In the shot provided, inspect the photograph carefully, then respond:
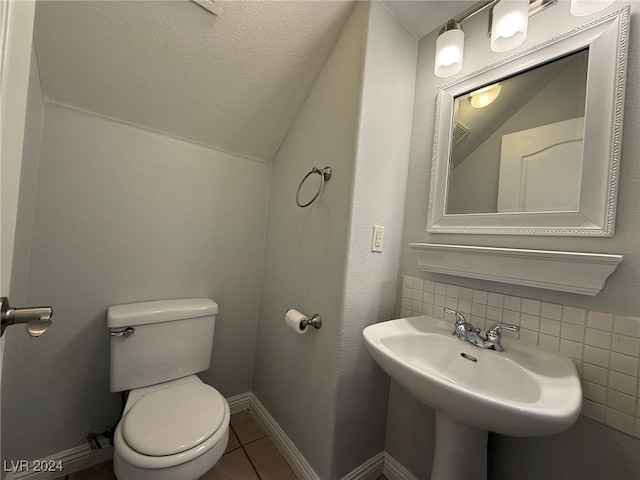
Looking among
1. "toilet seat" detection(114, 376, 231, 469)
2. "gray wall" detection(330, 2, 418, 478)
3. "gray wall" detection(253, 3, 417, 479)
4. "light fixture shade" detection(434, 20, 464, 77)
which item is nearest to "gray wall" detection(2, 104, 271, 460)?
"toilet seat" detection(114, 376, 231, 469)

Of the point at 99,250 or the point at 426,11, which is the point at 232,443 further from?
the point at 426,11

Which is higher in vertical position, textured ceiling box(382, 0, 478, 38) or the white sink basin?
textured ceiling box(382, 0, 478, 38)

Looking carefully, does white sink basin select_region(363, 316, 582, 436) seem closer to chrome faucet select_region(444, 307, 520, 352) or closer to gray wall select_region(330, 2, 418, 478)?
chrome faucet select_region(444, 307, 520, 352)

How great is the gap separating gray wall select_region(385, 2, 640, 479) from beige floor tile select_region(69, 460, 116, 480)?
130 centimetres

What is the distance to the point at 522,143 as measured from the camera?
91cm

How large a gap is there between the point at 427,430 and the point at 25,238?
1.77 m

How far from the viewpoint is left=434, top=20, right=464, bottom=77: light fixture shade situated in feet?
3.14

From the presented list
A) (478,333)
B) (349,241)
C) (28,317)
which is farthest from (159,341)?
(478,333)

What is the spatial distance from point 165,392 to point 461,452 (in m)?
1.17

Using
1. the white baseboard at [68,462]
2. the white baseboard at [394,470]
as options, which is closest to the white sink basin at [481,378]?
the white baseboard at [394,470]

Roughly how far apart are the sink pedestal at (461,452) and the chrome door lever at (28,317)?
1.05 m

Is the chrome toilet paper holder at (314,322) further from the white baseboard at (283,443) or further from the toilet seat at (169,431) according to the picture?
the white baseboard at (283,443)

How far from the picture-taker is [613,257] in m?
0.66

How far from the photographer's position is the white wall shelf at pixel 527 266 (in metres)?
0.69
